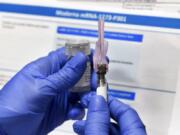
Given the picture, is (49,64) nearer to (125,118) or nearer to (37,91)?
(37,91)

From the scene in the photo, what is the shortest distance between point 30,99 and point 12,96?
4 cm

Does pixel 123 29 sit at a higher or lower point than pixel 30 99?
higher

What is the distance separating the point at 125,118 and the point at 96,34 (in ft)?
0.58

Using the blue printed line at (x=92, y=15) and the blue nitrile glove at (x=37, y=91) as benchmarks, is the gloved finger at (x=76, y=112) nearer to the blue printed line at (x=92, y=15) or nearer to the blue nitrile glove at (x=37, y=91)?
the blue nitrile glove at (x=37, y=91)

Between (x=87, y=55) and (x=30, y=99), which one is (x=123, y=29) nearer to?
(x=87, y=55)

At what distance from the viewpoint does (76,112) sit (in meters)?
0.72

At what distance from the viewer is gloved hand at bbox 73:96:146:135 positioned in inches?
25.1

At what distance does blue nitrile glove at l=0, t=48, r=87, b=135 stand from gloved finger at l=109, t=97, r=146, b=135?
76 mm

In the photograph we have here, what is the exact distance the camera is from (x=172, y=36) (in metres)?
0.70

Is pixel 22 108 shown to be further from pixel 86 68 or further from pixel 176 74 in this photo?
pixel 176 74

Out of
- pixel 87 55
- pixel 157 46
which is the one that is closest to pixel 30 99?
pixel 87 55

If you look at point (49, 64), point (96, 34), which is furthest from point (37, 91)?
point (96, 34)

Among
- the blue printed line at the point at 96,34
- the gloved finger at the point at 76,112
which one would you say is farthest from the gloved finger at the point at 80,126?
the blue printed line at the point at 96,34

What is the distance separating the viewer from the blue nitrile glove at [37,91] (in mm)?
671
